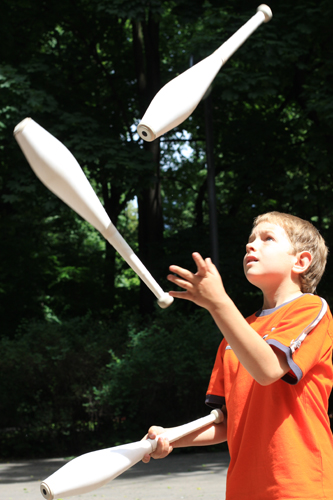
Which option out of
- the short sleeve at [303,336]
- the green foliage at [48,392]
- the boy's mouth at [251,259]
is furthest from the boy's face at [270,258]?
the green foliage at [48,392]

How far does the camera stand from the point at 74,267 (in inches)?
504

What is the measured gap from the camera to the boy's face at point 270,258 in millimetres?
1761

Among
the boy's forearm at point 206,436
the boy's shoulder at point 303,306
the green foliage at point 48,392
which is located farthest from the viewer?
the green foliage at point 48,392

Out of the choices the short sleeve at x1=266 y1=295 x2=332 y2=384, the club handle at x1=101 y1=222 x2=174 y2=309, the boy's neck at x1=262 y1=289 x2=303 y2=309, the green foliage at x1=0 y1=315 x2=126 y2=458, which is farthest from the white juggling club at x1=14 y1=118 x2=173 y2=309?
the green foliage at x1=0 y1=315 x2=126 y2=458

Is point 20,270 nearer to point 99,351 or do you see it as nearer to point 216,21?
point 99,351

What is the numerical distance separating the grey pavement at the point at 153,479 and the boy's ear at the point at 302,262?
12.8 feet

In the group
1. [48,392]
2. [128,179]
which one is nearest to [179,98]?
[128,179]

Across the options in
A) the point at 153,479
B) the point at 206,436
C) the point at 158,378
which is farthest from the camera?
the point at 158,378

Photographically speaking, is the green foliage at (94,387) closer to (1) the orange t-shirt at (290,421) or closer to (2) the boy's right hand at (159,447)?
(2) the boy's right hand at (159,447)

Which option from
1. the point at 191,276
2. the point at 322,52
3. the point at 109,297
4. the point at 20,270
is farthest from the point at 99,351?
the point at 191,276

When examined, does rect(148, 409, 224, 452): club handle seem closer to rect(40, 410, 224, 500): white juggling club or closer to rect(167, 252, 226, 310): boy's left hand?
rect(40, 410, 224, 500): white juggling club

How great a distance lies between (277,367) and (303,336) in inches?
6.5

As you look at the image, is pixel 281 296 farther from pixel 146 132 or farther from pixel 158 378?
pixel 158 378

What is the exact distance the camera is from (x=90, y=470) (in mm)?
1566
